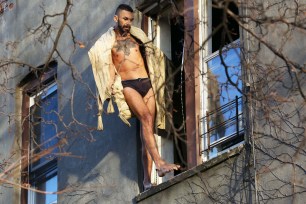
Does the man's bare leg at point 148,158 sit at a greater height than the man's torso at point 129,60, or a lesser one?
lesser

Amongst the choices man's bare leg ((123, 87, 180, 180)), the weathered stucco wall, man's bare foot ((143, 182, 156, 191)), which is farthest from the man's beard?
the weathered stucco wall

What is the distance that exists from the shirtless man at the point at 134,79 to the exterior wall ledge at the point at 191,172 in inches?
6.1

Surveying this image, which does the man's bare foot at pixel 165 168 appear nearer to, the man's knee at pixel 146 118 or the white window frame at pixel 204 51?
the white window frame at pixel 204 51

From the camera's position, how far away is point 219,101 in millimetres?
14883

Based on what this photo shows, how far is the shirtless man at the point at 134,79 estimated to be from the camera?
15508 millimetres

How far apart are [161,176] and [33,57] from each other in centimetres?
455

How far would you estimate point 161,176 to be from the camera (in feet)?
49.3

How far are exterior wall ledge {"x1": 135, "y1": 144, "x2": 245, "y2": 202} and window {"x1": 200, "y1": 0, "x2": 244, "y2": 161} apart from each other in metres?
0.33

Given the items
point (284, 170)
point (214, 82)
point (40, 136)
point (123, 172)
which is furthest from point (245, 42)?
point (40, 136)

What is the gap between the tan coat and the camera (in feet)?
51.2

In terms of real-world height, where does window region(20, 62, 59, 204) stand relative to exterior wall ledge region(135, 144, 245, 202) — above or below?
above

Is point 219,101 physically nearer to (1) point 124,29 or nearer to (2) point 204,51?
(2) point 204,51

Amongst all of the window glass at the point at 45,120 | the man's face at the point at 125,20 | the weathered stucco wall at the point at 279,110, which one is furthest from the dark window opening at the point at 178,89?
the window glass at the point at 45,120

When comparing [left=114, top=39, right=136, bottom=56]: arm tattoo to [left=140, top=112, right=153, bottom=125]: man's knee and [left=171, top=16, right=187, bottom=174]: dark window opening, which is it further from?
[left=140, top=112, right=153, bottom=125]: man's knee
